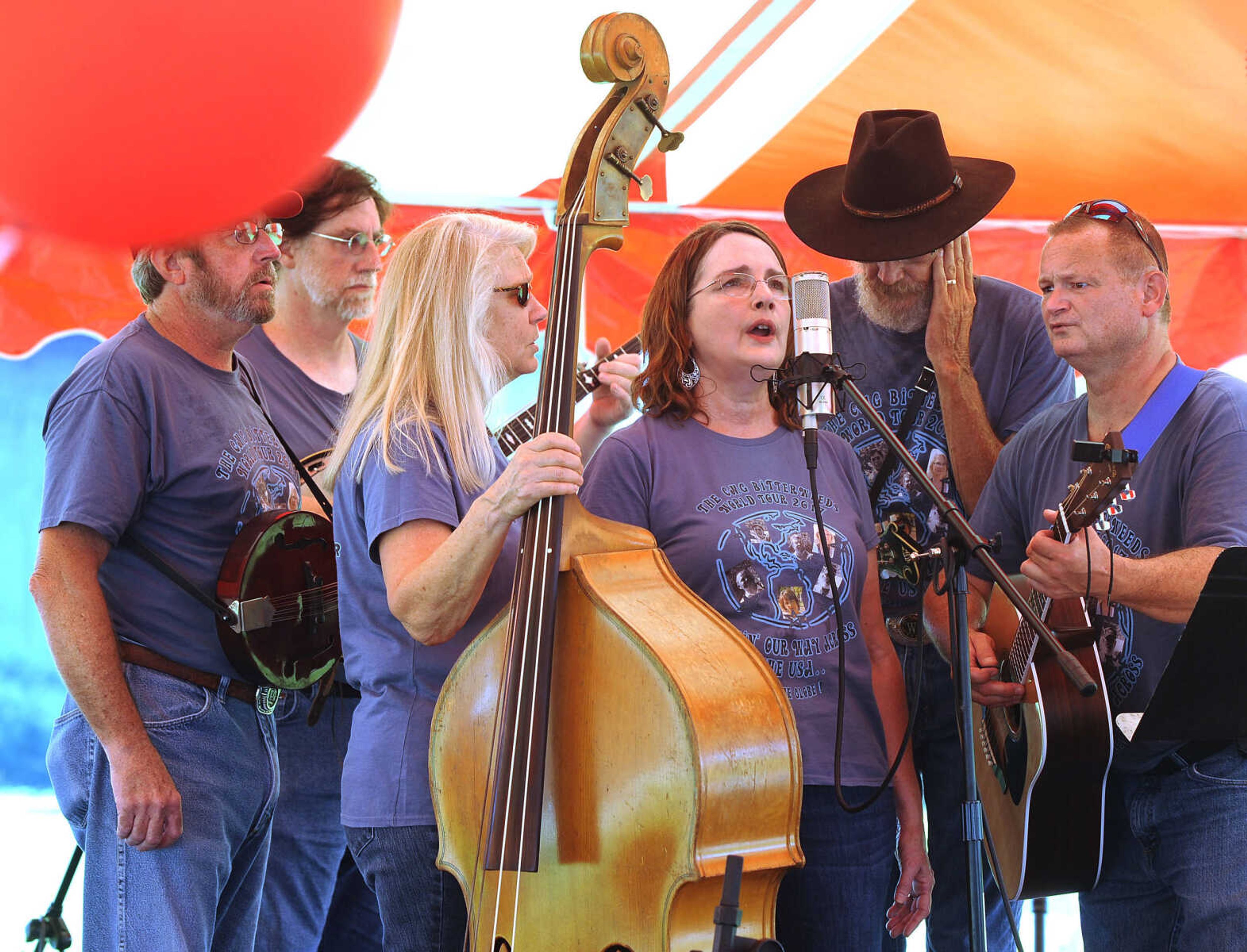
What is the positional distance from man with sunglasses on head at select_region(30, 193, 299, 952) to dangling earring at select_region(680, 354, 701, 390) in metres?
0.99

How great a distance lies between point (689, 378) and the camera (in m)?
2.61

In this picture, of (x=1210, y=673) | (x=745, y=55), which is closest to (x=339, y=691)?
(x=1210, y=673)

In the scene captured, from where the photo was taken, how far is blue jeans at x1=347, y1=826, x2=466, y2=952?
2.12 m

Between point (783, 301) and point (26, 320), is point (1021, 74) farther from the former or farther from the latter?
point (26, 320)

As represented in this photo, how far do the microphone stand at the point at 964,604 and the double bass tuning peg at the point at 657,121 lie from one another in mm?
498

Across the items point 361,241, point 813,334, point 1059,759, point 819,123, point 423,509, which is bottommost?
point 1059,759

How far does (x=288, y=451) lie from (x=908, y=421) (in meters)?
1.65

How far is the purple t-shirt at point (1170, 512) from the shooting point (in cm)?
247

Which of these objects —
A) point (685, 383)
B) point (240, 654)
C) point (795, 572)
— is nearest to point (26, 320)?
point (240, 654)

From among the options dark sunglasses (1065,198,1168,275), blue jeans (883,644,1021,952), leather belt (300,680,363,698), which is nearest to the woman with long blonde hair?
leather belt (300,680,363,698)

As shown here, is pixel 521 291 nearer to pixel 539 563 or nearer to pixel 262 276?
pixel 262 276

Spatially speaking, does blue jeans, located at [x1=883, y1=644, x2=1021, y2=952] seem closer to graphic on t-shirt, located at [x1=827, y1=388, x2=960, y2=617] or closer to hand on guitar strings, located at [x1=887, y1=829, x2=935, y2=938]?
graphic on t-shirt, located at [x1=827, y1=388, x2=960, y2=617]

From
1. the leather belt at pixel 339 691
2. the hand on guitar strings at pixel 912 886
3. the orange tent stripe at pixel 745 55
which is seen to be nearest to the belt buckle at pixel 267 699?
the leather belt at pixel 339 691

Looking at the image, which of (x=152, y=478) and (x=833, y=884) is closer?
(x=833, y=884)
